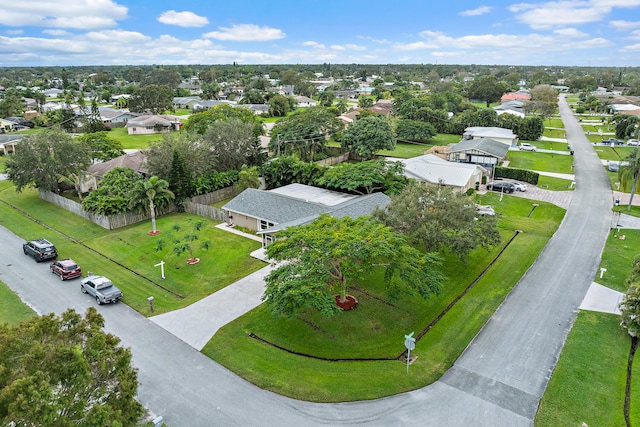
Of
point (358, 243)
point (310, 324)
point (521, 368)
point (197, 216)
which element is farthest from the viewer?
point (197, 216)

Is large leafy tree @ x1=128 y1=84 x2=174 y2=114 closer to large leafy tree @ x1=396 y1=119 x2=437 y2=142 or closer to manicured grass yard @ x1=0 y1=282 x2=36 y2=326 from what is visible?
large leafy tree @ x1=396 y1=119 x2=437 y2=142

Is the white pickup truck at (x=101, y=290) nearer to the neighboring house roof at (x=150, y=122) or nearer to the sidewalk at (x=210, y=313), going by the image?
the sidewalk at (x=210, y=313)

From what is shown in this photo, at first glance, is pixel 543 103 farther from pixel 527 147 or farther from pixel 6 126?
pixel 6 126

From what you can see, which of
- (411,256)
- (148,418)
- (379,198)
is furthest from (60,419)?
(379,198)

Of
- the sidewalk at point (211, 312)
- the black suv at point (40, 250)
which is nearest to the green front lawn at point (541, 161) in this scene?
the sidewalk at point (211, 312)

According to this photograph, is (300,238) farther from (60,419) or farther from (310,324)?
(60,419)

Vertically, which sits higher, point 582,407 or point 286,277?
point 286,277

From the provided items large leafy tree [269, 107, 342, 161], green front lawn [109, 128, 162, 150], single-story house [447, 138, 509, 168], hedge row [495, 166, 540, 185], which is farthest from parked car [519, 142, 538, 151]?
green front lawn [109, 128, 162, 150]
